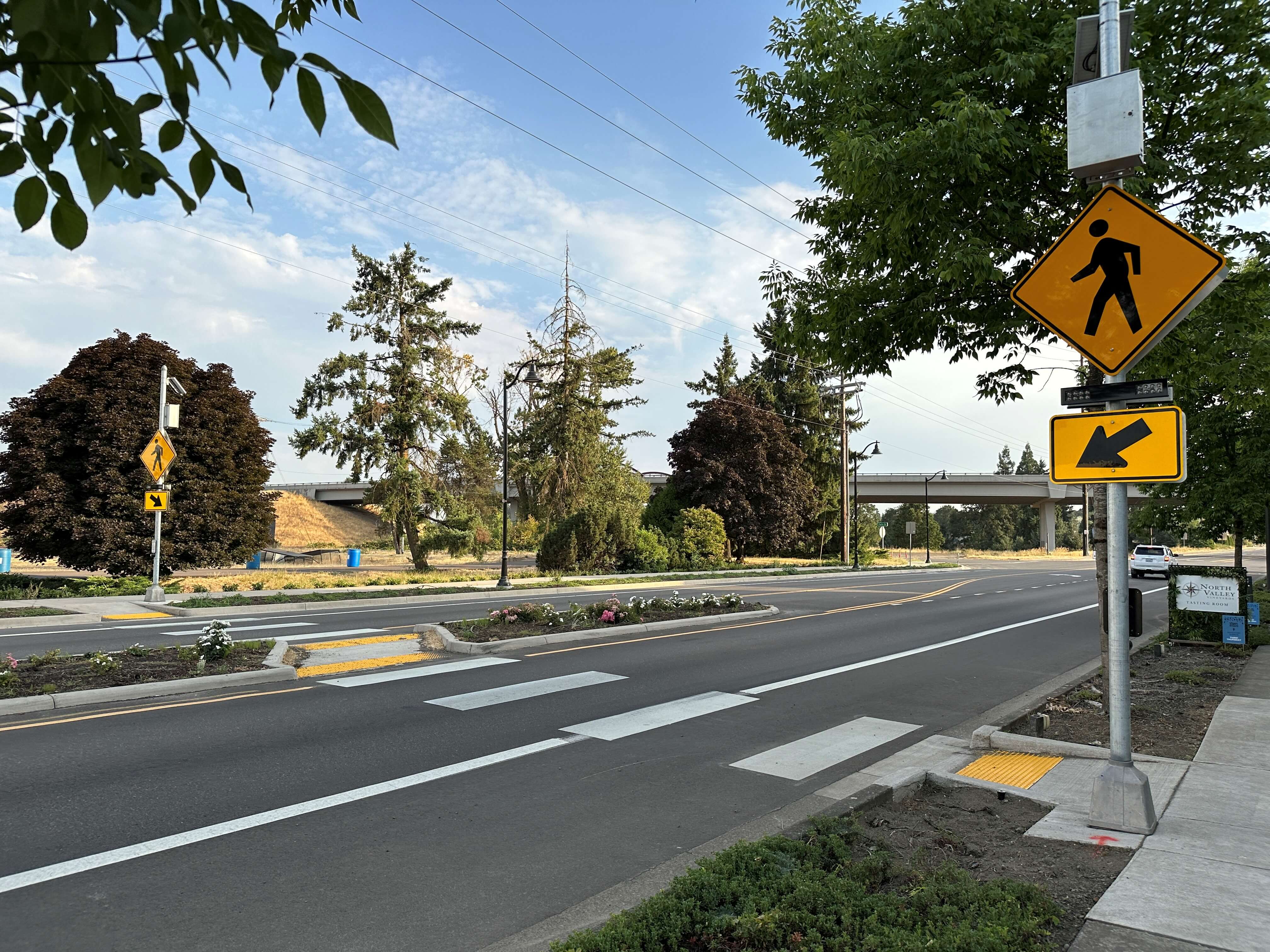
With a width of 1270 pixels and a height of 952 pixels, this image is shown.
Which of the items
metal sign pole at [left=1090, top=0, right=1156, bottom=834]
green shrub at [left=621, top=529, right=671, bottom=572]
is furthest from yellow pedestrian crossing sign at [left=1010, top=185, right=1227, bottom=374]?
green shrub at [left=621, top=529, right=671, bottom=572]

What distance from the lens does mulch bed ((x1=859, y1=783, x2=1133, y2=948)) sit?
3.96 metres

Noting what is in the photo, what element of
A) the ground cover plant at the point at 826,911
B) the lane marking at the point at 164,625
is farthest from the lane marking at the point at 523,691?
the lane marking at the point at 164,625

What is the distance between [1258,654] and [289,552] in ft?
168

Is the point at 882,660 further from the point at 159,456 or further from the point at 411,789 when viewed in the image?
the point at 159,456

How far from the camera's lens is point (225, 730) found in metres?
7.21

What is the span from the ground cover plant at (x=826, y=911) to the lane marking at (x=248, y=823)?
259 cm

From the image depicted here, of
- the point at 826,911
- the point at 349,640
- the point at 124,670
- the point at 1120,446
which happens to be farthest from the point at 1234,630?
the point at 124,670

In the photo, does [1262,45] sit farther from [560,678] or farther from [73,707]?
[73,707]

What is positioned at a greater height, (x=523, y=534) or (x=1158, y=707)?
(x=523, y=534)

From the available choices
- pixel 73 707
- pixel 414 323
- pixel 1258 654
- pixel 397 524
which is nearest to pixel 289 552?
pixel 397 524

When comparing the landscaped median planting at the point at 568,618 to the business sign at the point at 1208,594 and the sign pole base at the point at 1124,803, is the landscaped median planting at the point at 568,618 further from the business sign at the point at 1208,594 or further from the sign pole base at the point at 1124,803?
the sign pole base at the point at 1124,803

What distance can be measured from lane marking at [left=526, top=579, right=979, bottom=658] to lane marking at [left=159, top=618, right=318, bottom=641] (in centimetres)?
573

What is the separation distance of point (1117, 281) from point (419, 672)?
8.69m

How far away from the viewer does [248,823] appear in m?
4.98
